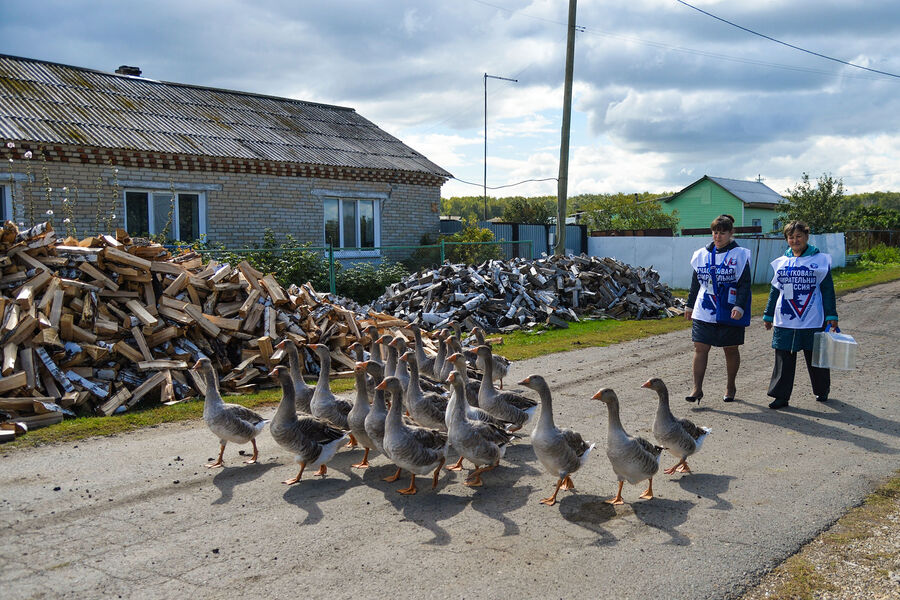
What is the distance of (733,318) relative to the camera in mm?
8812

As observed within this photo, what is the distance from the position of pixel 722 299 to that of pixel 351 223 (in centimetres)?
1673

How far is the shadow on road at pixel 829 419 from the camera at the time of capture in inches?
296

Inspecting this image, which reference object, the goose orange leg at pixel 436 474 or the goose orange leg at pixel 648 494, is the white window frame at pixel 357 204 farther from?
the goose orange leg at pixel 648 494

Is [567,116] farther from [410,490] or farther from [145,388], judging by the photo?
[410,490]

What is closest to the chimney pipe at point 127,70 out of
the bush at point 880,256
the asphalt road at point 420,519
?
the asphalt road at point 420,519

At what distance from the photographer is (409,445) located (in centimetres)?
618

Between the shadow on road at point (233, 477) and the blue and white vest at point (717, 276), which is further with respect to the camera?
the blue and white vest at point (717, 276)

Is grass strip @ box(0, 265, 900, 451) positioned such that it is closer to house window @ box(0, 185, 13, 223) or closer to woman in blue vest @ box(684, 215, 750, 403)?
woman in blue vest @ box(684, 215, 750, 403)

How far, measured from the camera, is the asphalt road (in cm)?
457

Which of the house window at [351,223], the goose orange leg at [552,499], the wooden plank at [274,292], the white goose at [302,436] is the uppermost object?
the house window at [351,223]

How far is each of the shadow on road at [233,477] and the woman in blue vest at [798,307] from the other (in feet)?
21.3

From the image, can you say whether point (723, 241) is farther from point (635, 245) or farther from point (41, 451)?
point (635, 245)

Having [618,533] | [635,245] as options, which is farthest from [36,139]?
[635,245]

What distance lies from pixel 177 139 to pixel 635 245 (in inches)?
702
